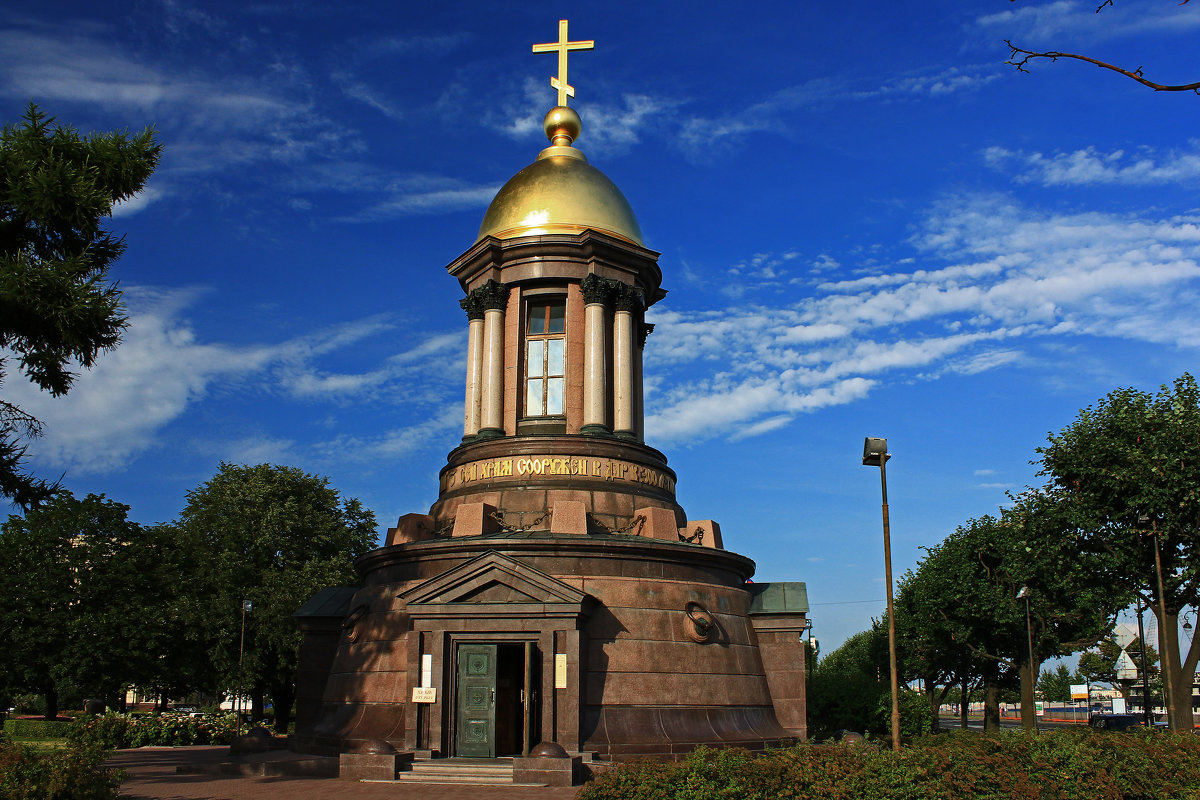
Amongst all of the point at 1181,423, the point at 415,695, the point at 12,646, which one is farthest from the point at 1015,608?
the point at 12,646

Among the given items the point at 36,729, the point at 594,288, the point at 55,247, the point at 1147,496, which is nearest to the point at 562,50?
the point at 594,288

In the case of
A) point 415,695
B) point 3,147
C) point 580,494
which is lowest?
point 415,695

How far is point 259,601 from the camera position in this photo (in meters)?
43.8

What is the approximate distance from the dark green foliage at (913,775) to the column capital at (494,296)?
53.2 ft

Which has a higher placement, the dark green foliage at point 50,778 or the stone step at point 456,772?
the dark green foliage at point 50,778

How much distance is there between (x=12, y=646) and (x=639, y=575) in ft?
103

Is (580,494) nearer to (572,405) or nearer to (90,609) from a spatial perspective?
(572,405)

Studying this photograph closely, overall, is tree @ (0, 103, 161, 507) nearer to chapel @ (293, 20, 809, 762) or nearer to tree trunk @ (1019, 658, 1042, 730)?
chapel @ (293, 20, 809, 762)

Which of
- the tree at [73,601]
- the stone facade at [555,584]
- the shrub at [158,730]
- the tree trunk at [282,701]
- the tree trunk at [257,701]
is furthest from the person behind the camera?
the tree trunk at [282,701]

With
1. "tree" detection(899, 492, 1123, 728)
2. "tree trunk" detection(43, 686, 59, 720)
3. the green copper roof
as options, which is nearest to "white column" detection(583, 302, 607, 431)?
the green copper roof

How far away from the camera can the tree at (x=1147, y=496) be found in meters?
30.5

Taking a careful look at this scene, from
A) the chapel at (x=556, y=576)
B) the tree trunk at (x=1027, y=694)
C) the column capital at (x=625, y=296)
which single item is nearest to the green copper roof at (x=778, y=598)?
the chapel at (x=556, y=576)

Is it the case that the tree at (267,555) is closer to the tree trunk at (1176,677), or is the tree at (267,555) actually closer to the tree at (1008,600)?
the tree at (1008,600)

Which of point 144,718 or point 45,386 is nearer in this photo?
point 45,386
